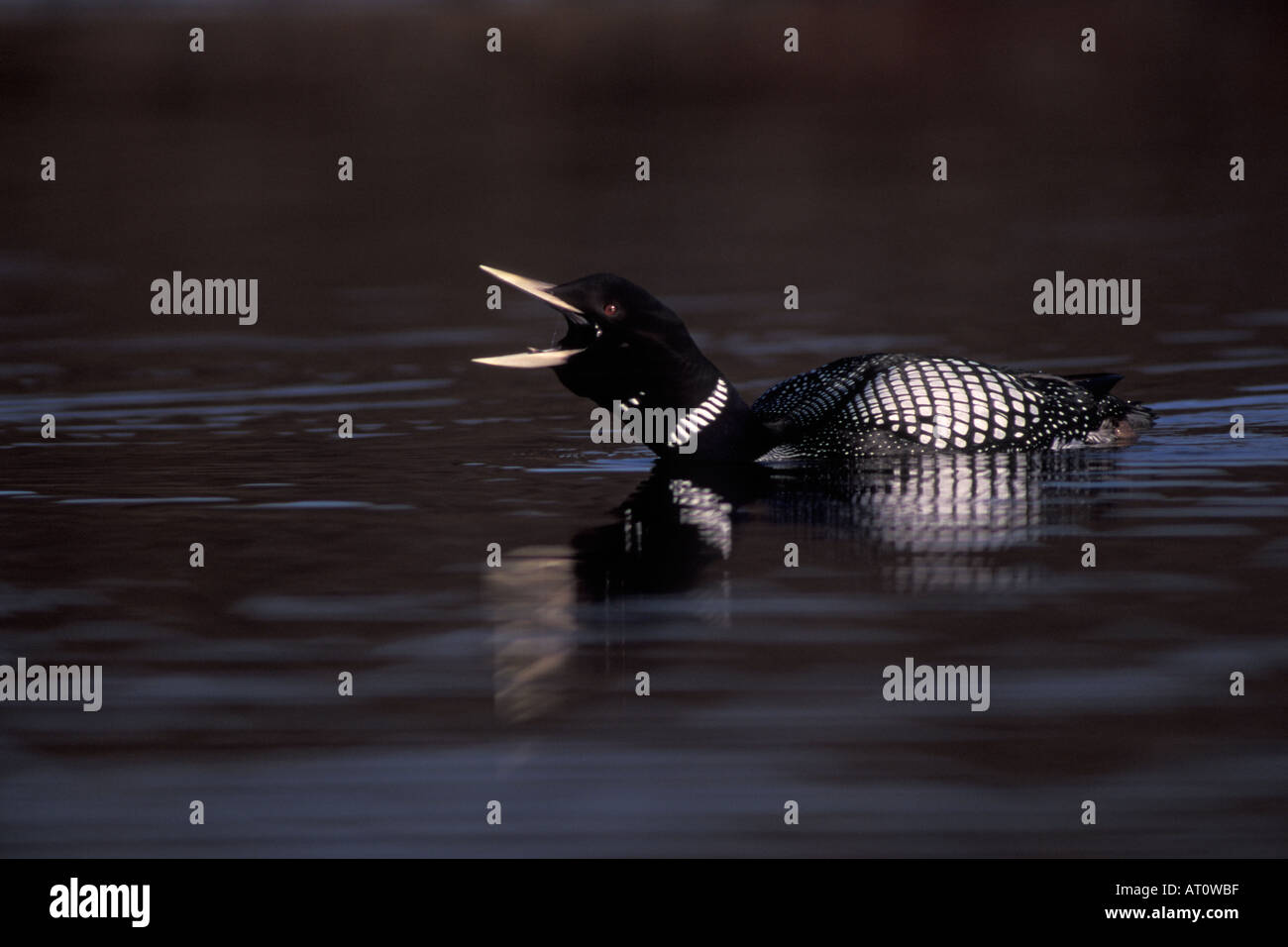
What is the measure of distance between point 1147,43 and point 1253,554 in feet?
69.5

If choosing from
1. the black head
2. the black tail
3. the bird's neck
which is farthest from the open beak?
the black tail

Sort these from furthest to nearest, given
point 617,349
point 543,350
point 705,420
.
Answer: point 705,420, point 617,349, point 543,350

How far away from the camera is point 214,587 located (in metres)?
5.84

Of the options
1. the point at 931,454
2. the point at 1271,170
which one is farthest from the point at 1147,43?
the point at 931,454

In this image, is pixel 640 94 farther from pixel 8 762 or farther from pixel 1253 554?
pixel 8 762

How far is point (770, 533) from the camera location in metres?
6.49

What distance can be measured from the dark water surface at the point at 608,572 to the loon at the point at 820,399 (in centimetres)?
17

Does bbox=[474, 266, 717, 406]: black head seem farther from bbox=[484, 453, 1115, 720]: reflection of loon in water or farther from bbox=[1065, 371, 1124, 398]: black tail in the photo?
bbox=[1065, 371, 1124, 398]: black tail

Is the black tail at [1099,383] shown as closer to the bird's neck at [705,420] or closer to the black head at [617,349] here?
the bird's neck at [705,420]

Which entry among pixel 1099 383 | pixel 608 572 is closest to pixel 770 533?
pixel 608 572

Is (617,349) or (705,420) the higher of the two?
(617,349)

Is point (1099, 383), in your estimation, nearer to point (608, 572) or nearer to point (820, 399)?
point (820, 399)

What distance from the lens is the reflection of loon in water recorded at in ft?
17.4

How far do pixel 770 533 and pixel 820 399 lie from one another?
Result: 1294 millimetres
